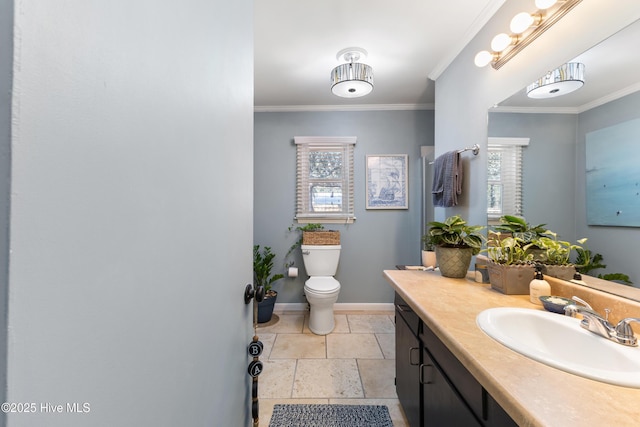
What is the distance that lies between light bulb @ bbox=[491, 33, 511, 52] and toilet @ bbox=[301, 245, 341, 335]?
6.38 ft

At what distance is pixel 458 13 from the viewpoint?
154 cm

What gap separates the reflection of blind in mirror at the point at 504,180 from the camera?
4.33ft

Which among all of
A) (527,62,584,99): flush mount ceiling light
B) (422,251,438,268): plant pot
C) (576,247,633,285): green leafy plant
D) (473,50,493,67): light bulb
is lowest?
(422,251,438,268): plant pot

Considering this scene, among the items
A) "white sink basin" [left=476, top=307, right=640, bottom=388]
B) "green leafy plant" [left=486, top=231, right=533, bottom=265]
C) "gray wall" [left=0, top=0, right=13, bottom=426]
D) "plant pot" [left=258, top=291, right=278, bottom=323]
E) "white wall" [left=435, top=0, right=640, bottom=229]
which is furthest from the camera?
"plant pot" [left=258, top=291, right=278, bottom=323]

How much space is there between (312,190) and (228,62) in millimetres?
2152

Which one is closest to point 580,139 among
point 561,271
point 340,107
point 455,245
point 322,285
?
point 561,271

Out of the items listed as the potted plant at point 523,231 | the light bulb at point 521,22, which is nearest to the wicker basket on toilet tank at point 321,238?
the potted plant at point 523,231

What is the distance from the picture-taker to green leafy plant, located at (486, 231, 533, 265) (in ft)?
3.90

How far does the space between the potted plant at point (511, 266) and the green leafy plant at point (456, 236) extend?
93 millimetres

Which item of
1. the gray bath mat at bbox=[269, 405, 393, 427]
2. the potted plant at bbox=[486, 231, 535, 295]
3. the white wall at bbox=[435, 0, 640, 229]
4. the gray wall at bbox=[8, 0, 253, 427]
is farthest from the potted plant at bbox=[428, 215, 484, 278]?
the gray wall at bbox=[8, 0, 253, 427]

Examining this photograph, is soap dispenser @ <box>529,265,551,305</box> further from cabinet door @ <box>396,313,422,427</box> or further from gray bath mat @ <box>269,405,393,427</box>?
gray bath mat @ <box>269,405,393,427</box>

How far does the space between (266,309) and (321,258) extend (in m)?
0.75

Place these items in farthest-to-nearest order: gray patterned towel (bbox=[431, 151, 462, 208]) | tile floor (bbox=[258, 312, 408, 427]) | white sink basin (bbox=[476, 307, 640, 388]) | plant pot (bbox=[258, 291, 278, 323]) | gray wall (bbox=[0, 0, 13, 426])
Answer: plant pot (bbox=[258, 291, 278, 323]) < gray patterned towel (bbox=[431, 151, 462, 208]) < tile floor (bbox=[258, 312, 408, 427]) < white sink basin (bbox=[476, 307, 640, 388]) < gray wall (bbox=[0, 0, 13, 426])

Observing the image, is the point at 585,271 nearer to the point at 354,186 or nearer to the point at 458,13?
the point at 458,13
